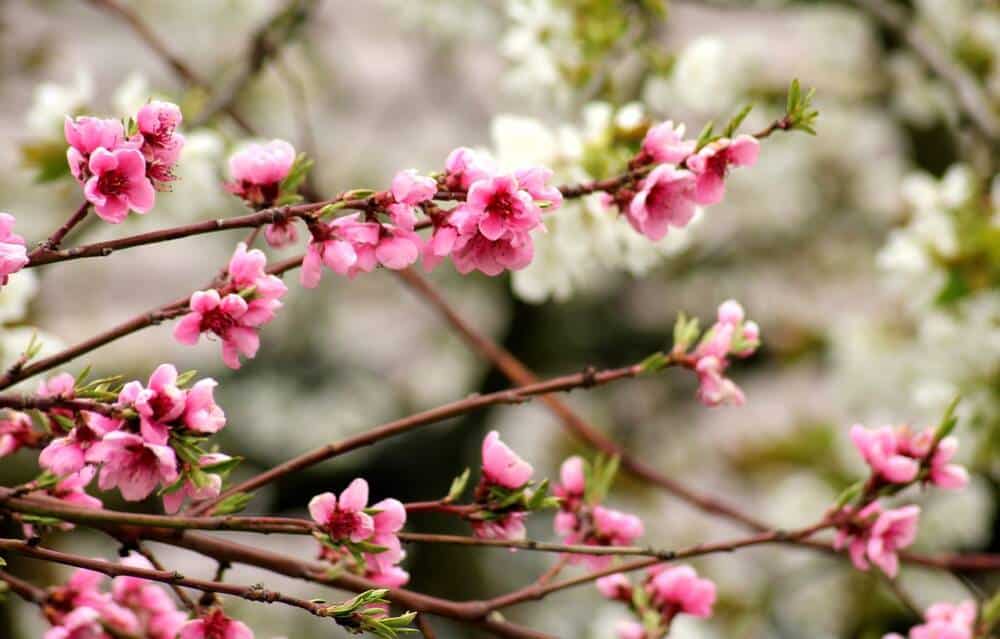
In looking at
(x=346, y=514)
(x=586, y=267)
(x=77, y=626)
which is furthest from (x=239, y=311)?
(x=586, y=267)

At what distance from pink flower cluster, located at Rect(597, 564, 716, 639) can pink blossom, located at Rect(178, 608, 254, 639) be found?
284 millimetres

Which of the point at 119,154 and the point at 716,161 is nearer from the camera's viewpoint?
the point at 119,154

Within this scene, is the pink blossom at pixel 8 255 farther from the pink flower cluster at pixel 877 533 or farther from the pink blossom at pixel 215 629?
the pink flower cluster at pixel 877 533

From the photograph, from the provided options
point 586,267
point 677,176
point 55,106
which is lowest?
point 677,176

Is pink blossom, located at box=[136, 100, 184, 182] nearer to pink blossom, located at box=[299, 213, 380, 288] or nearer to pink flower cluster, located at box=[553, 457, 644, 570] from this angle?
pink blossom, located at box=[299, 213, 380, 288]

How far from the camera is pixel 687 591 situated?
0.82 metres

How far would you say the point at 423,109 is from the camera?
353cm

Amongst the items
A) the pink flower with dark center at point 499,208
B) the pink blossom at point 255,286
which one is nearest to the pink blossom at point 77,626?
the pink blossom at point 255,286

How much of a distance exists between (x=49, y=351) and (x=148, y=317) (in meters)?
0.37

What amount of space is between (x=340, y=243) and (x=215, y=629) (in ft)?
0.72

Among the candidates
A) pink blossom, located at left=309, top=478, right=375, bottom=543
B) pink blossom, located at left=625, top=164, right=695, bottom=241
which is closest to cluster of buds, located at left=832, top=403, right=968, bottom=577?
pink blossom, located at left=625, top=164, right=695, bottom=241

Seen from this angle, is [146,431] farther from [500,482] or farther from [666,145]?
[666,145]

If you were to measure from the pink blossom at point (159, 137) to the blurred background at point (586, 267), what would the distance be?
0.42 metres

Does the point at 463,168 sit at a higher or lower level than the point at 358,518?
higher
